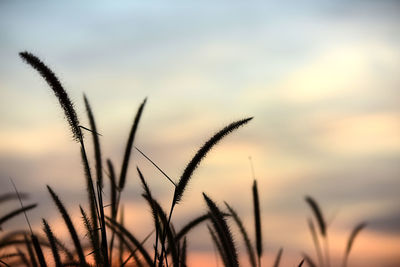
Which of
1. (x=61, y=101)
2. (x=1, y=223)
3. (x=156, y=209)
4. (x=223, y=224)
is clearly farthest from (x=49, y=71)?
(x=1, y=223)

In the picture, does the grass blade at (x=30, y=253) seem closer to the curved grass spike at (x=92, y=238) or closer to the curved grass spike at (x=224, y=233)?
the curved grass spike at (x=92, y=238)

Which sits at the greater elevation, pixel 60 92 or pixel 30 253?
pixel 60 92

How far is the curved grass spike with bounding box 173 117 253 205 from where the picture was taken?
12.3 feet

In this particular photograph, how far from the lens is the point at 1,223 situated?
4.87 m

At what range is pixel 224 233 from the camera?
12.1ft

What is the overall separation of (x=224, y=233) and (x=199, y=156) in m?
0.52

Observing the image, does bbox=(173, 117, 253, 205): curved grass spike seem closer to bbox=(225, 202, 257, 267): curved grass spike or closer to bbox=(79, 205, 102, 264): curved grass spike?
bbox=(79, 205, 102, 264): curved grass spike

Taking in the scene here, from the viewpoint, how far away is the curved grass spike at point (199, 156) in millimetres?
3742

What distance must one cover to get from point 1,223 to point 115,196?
112cm

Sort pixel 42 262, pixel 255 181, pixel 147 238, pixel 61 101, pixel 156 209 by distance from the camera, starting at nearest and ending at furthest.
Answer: pixel 42 262, pixel 61 101, pixel 156 209, pixel 147 238, pixel 255 181

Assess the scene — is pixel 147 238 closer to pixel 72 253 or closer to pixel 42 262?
pixel 72 253

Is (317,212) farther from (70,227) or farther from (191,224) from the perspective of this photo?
(70,227)

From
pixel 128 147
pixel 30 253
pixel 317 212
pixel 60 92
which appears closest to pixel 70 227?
pixel 60 92

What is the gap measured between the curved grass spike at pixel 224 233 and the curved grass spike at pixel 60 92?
0.91m
